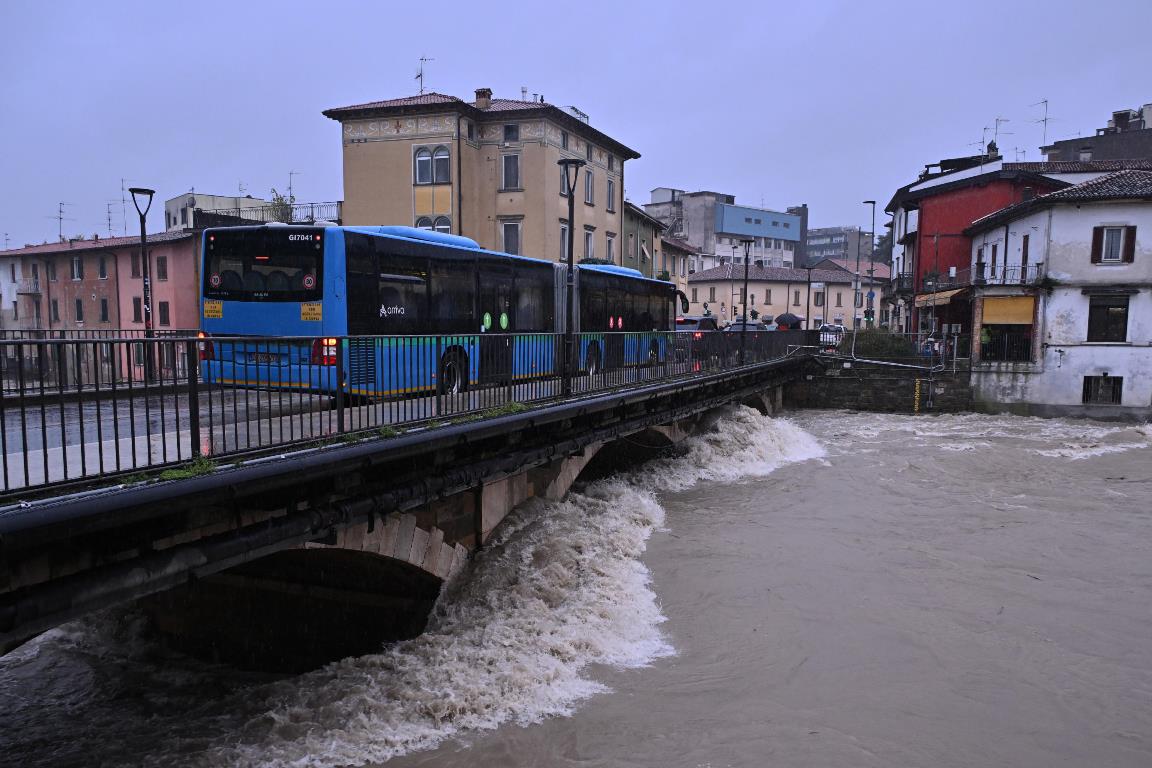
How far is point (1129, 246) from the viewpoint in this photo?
106 feet

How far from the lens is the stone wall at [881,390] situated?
3466cm

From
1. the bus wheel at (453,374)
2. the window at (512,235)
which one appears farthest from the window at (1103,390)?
the bus wheel at (453,374)

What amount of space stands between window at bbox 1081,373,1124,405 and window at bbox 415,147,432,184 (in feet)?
92.9

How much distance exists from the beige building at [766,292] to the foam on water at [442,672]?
62.7 meters

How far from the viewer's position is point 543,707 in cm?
781

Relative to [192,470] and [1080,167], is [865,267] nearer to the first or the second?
[1080,167]

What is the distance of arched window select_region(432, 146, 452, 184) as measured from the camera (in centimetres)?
3203

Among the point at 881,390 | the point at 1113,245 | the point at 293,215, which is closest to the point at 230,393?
Answer: the point at 293,215

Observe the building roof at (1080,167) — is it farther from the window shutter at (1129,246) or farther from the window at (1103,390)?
the window at (1103,390)

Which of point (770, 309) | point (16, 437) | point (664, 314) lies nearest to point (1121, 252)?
point (664, 314)

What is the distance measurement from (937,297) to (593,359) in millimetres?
31576

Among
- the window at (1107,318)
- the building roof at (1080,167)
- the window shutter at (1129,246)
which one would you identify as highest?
the building roof at (1080,167)

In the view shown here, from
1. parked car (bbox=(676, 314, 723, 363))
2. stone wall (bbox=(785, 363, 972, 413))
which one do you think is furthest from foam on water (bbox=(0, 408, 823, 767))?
stone wall (bbox=(785, 363, 972, 413))

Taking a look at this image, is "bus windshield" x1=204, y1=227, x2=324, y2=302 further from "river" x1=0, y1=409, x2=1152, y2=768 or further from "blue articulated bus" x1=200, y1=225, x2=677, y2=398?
"river" x1=0, y1=409, x2=1152, y2=768
